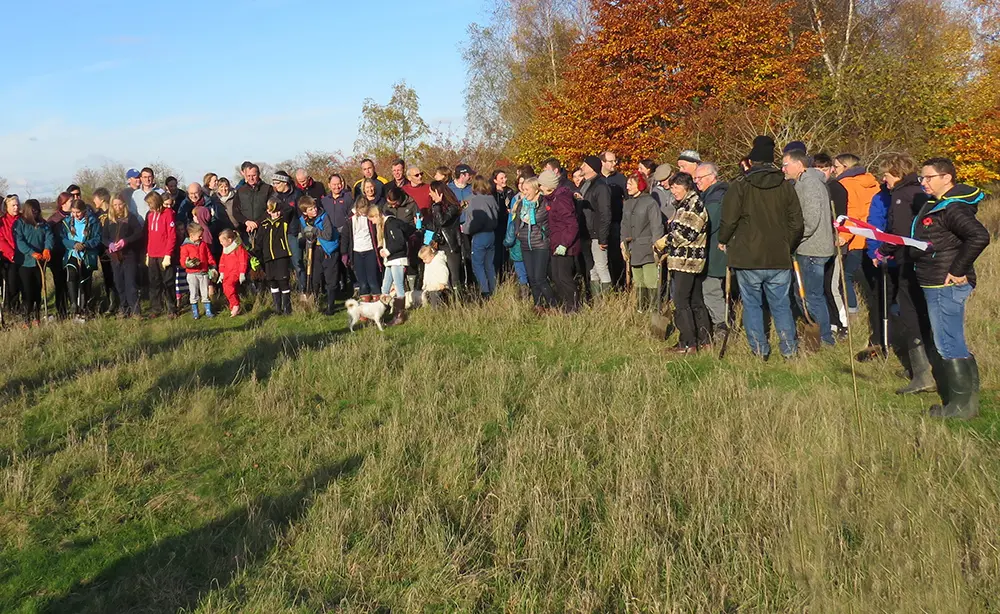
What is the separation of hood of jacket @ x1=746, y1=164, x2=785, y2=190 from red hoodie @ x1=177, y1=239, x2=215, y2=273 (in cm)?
797

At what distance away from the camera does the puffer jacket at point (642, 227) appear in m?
8.32

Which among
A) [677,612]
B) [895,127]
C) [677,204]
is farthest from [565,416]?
[895,127]

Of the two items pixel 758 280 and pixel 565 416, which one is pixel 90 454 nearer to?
pixel 565 416

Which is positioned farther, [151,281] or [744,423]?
[151,281]

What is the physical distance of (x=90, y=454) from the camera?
5.05 metres

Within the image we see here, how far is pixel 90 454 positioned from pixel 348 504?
7.08 feet

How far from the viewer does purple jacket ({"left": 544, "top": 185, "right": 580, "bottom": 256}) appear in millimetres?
8719

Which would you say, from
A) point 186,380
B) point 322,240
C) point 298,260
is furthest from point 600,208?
point 186,380

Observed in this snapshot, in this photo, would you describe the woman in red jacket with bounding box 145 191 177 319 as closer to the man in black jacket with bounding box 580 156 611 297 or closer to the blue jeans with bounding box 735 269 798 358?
the man in black jacket with bounding box 580 156 611 297

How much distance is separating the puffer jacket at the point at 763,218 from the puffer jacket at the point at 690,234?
401 millimetres

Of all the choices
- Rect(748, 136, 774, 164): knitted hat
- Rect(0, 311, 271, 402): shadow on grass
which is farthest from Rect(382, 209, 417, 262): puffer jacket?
Rect(748, 136, 774, 164): knitted hat

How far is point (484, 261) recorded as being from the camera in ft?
34.7

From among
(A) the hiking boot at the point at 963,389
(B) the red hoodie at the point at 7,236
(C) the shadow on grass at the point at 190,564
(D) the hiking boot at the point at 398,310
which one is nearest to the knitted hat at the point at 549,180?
(D) the hiking boot at the point at 398,310

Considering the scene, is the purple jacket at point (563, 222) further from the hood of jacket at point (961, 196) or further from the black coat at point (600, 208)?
the hood of jacket at point (961, 196)
